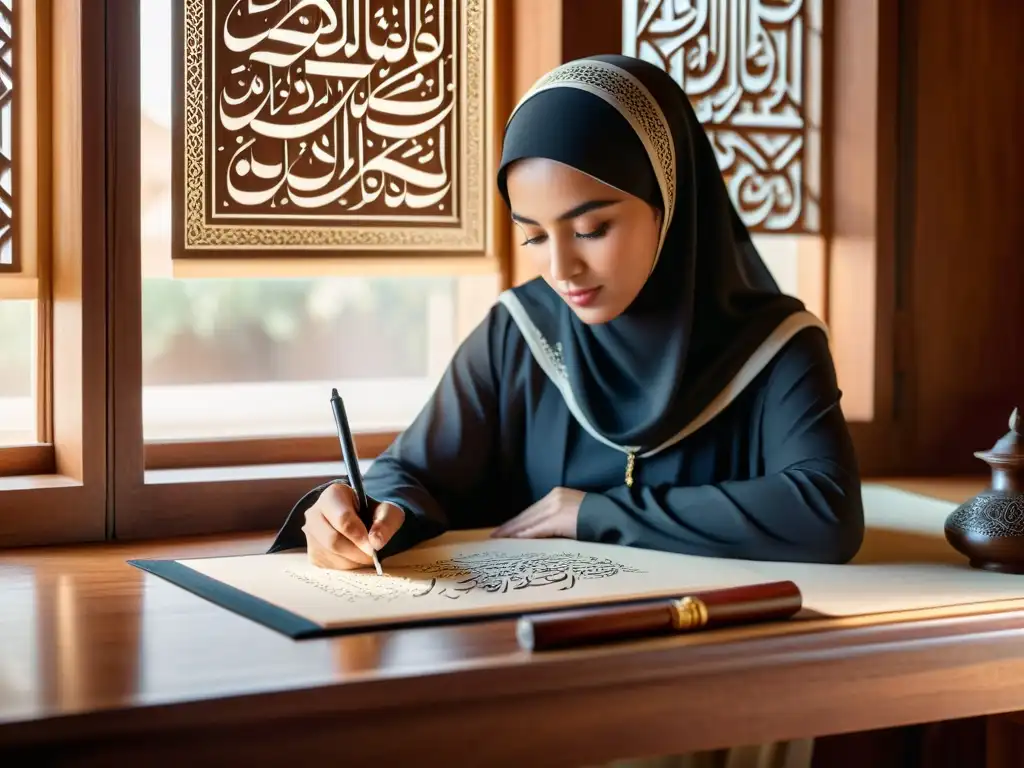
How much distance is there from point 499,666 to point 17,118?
145cm

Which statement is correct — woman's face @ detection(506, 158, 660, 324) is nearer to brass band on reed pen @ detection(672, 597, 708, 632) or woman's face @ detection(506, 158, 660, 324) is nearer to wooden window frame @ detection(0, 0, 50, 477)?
brass band on reed pen @ detection(672, 597, 708, 632)

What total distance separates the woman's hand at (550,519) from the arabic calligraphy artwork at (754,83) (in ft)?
3.31

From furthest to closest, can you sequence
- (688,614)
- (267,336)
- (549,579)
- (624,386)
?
(267,336) → (624,386) → (549,579) → (688,614)

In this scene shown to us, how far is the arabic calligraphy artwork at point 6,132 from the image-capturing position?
7.70 feet

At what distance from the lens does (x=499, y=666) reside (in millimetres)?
1460

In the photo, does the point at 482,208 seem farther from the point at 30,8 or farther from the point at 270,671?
the point at 270,671

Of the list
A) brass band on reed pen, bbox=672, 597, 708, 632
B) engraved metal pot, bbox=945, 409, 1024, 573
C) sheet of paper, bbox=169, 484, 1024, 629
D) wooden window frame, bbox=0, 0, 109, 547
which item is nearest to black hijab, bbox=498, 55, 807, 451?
sheet of paper, bbox=169, 484, 1024, 629

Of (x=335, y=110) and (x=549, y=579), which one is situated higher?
(x=335, y=110)

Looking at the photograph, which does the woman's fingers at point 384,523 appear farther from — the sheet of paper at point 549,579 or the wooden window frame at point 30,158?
the wooden window frame at point 30,158

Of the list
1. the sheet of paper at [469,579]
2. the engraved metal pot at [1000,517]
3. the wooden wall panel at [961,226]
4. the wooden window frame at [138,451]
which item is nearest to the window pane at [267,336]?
the wooden window frame at [138,451]

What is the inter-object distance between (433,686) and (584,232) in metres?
0.83

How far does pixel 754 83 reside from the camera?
9.46 ft

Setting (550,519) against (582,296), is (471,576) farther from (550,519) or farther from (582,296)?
(582,296)

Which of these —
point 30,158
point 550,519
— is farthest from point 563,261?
point 30,158
